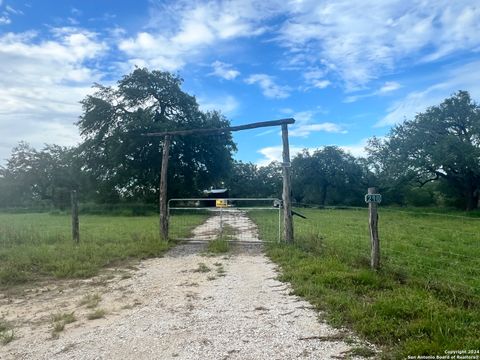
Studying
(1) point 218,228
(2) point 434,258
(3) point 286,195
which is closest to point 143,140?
(1) point 218,228

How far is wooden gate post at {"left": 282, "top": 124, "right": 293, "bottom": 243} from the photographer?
11031 millimetres

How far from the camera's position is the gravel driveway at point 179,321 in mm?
4012

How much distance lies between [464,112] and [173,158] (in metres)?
25.9

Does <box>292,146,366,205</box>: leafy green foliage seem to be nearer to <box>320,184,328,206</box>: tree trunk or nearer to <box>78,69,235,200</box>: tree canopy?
<box>320,184,328,206</box>: tree trunk

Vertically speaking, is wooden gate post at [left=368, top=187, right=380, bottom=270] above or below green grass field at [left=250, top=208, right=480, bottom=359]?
above

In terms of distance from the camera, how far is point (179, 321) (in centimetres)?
494

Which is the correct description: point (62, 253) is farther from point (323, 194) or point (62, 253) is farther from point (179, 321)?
point (323, 194)

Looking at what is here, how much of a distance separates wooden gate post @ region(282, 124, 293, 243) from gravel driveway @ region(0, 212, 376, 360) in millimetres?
3349

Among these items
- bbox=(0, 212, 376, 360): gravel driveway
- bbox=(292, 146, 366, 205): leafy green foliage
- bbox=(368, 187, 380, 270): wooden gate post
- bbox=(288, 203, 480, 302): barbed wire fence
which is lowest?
Answer: bbox=(0, 212, 376, 360): gravel driveway

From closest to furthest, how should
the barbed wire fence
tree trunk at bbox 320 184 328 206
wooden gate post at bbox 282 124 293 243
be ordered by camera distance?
1. the barbed wire fence
2. wooden gate post at bbox 282 124 293 243
3. tree trunk at bbox 320 184 328 206

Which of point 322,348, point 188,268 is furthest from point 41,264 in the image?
point 322,348

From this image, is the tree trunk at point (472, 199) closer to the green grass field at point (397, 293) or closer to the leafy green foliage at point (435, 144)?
the leafy green foliage at point (435, 144)

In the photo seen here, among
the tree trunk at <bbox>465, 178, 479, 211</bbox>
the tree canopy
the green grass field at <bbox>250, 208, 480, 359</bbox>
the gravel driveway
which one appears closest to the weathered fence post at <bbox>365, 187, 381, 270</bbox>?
the green grass field at <bbox>250, 208, 480, 359</bbox>

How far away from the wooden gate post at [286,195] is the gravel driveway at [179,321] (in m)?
3.35
